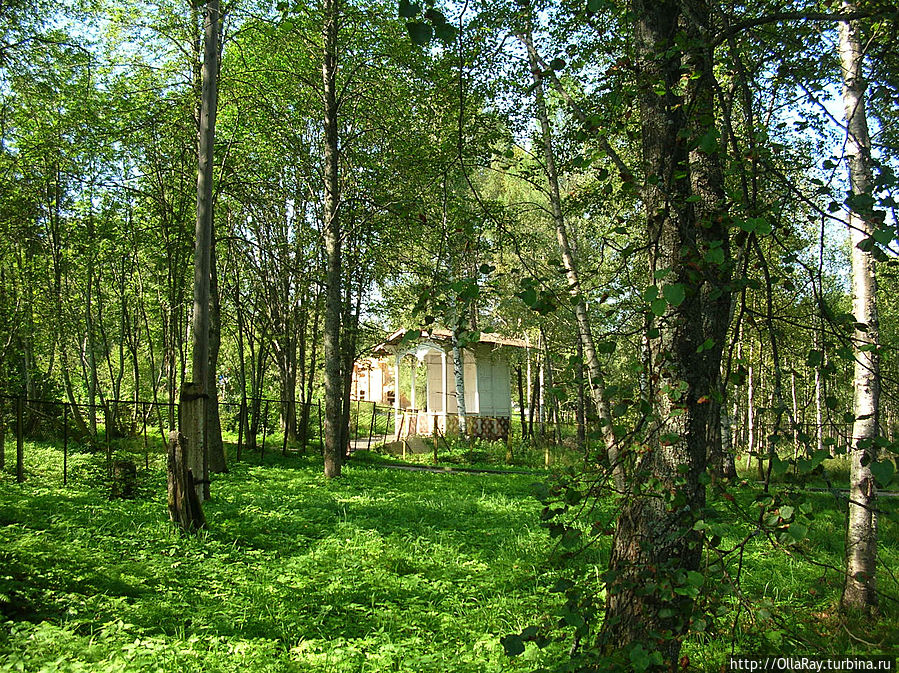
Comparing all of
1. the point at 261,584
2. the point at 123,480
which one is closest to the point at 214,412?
the point at 123,480

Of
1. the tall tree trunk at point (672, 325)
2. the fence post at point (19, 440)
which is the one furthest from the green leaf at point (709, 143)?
the fence post at point (19, 440)

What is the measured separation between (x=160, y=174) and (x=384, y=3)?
226 inches

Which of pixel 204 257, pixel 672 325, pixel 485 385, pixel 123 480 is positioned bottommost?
pixel 123 480

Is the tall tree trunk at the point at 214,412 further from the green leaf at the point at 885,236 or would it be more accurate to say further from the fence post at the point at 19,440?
the green leaf at the point at 885,236

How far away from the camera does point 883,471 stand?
50.7 inches

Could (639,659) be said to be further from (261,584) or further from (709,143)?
(261,584)

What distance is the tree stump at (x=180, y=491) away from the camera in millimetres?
6082

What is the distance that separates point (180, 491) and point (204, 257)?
2.68 meters

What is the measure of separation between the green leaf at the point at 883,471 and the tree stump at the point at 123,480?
820 cm

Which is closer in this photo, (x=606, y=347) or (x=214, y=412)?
(x=606, y=347)

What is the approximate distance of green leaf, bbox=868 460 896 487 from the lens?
1.26 m

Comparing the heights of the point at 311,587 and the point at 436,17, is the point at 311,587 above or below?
below

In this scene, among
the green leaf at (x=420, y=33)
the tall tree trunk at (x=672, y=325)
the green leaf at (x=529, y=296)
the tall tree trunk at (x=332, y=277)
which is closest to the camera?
the green leaf at (x=420, y=33)

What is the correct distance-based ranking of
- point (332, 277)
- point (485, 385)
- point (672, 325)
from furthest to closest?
point (485, 385) < point (332, 277) < point (672, 325)
